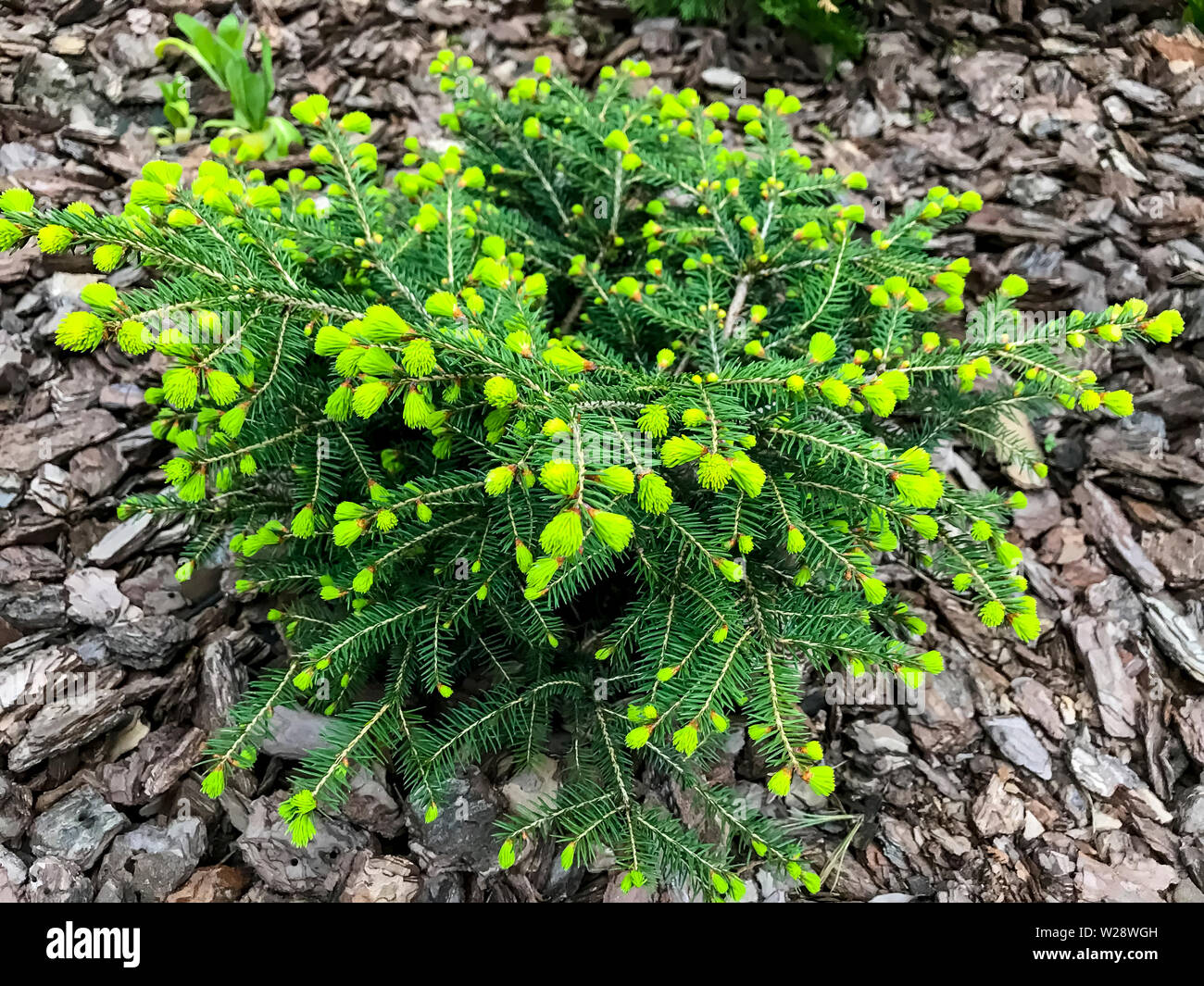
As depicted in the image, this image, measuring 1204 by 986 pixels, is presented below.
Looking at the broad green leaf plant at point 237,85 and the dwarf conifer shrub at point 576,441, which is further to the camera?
the broad green leaf plant at point 237,85

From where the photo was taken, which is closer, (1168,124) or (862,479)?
(862,479)

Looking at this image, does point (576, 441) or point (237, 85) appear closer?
point (576, 441)

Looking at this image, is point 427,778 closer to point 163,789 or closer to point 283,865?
point 283,865

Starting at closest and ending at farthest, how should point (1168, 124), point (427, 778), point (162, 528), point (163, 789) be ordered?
point (427, 778) < point (163, 789) < point (162, 528) < point (1168, 124)

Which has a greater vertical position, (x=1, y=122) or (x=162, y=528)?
(x=1, y=122)

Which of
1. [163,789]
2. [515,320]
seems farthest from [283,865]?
[515,320]

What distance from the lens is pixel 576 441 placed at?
105 cm

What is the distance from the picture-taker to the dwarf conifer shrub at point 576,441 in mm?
1146

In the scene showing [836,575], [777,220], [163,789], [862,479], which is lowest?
[163,789]

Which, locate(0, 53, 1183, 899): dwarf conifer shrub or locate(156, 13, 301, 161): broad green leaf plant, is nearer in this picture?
locate(0, 53, 1183, 899): dwarf conifer shrub

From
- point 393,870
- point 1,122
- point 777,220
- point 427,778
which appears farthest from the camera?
point 1,122

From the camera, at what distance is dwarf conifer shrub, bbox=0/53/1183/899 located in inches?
45.1

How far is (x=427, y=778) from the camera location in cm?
149

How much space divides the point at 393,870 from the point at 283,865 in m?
0.25
